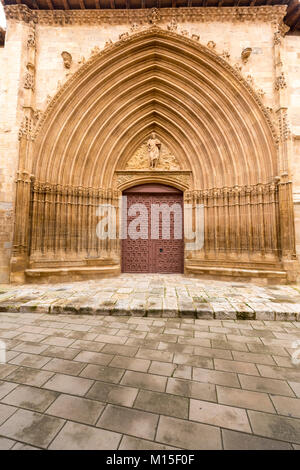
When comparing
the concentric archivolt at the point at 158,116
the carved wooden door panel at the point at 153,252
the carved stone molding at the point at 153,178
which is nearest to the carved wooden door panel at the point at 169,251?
the carved wooden door panel at the point at 153,252

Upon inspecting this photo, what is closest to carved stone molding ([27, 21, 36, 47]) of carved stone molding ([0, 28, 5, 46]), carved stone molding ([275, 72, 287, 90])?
carved stone molding ([0, 28, 5, 46])

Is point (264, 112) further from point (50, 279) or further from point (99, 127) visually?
point (50, 279)

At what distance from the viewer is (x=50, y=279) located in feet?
20.8

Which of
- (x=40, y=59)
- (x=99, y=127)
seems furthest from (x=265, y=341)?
(x=40, y=59)

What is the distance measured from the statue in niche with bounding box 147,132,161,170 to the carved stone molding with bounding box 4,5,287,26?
12.5 ft

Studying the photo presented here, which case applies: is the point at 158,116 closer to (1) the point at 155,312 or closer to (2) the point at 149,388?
(1) the point at 155,312

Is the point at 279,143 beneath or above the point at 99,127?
beneath

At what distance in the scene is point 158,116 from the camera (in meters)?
8.25

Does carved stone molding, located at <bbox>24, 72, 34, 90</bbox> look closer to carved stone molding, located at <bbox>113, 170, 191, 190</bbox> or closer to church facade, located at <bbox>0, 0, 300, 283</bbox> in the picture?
church facade, located at <bbox>0, 0, 300, 283</bbox>

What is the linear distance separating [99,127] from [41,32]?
364cm

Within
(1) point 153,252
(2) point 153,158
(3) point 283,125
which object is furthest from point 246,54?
(1) point 153,252

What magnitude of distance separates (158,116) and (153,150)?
61.3 inches

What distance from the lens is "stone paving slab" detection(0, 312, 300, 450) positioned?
1346mm

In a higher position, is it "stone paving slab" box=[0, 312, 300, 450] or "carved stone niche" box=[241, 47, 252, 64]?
"carved stone niche" box=[241, 47, 252, 64]
